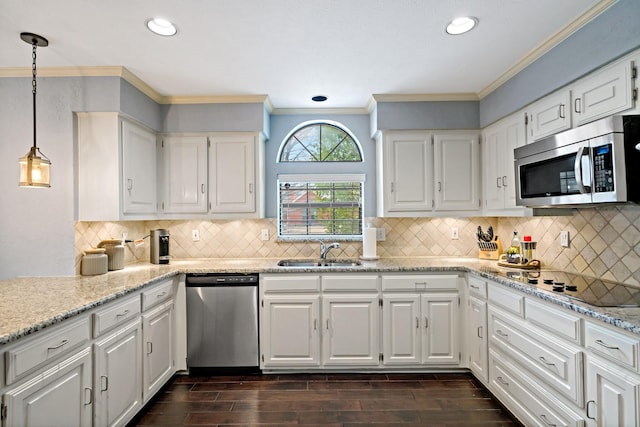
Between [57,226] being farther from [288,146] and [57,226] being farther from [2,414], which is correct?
[288,146]

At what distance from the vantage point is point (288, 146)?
3.78 meters

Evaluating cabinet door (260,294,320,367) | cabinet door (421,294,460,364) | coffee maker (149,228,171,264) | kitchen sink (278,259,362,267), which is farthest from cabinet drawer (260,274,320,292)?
coffee maker (149,228,171,264)

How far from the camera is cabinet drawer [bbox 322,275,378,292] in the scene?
9.56 feet

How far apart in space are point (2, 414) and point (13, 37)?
2.17 meters

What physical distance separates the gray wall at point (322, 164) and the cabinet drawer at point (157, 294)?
1.27m

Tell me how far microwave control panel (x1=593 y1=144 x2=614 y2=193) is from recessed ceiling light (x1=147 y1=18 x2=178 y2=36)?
2.48 meters

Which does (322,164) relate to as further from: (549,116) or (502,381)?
(502,381)

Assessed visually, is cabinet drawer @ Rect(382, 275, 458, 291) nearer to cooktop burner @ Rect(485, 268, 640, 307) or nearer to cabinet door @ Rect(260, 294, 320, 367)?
cooktop burner @ Rect(485, 268, 640, 307)

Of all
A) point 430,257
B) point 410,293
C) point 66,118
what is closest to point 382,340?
point 410,293

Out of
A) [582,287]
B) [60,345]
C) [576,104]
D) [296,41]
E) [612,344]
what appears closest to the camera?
[612,344]

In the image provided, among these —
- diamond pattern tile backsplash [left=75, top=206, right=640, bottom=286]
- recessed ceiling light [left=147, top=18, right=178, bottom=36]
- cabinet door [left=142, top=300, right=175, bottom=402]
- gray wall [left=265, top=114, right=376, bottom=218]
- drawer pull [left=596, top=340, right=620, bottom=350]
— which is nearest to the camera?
drawer pull [left=596, top=340, right=620, bottom=350]

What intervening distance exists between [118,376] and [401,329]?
6.83ft

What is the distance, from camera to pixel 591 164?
5.83ft

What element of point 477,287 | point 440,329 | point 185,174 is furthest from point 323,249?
point 185,174
